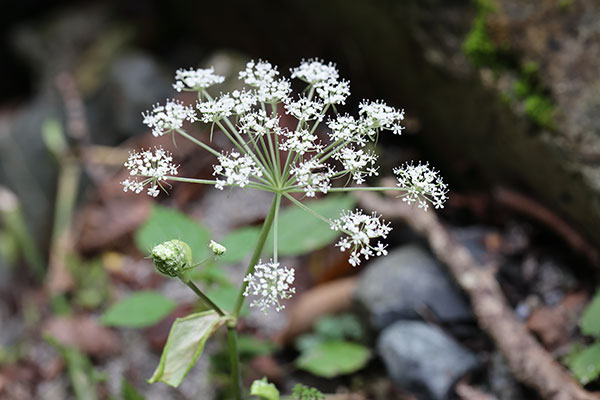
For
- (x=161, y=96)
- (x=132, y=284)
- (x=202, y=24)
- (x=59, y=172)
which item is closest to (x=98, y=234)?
(x=132, y=284)

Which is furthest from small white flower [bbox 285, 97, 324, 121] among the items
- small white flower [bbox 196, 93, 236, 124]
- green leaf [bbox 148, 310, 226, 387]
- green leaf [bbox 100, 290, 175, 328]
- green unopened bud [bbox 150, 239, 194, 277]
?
green leaf [bbox 100, 290, 175, 328]

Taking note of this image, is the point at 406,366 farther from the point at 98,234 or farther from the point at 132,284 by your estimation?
the point at 98,234

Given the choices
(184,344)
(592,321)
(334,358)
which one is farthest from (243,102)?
(592,321)

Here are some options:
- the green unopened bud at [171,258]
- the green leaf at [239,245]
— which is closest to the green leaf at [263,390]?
the green unopened bud at [171,258]

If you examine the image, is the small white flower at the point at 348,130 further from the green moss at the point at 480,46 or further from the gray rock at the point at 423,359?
the green moss at the point at 480,46

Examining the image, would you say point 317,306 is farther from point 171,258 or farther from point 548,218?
point 171,258

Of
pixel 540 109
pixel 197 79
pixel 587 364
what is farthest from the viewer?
pixel 540 109
